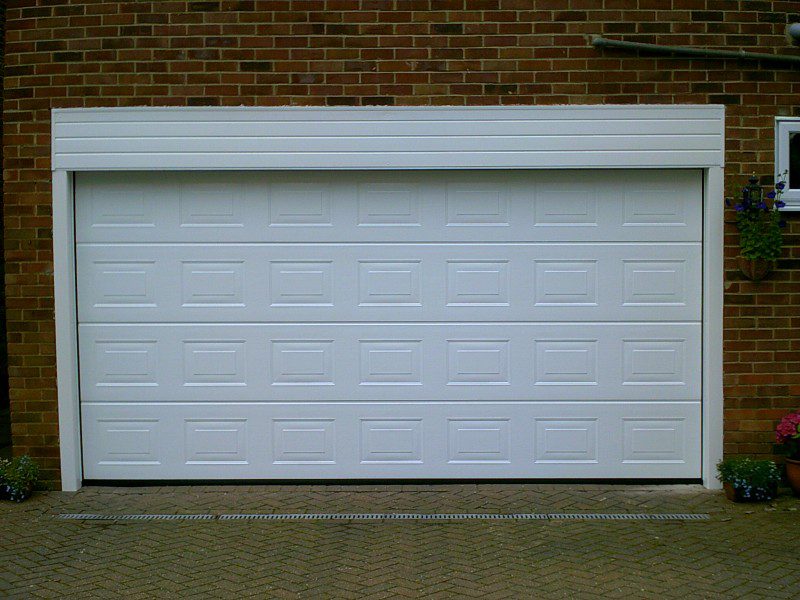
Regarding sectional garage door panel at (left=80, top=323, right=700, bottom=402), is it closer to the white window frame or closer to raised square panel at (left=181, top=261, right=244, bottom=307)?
raised square panel at (left=181, top=261, right=244, bottom=307)

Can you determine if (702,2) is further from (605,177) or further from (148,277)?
(148,277)

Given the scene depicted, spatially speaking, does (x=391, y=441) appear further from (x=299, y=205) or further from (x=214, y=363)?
(x=299, y=205)

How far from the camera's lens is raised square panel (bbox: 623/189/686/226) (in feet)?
22.4

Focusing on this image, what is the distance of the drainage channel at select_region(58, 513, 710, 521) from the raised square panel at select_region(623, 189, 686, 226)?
2.21 m

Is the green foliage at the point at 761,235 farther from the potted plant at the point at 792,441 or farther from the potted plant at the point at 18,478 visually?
the potted plant at the point at 18,478

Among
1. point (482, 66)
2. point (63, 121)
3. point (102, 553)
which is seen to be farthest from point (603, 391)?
point (63, 121)

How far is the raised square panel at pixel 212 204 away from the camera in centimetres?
689

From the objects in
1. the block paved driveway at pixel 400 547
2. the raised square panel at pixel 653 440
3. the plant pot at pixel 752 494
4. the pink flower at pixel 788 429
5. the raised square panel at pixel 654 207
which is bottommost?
the block paved driveway at pixel 400 547

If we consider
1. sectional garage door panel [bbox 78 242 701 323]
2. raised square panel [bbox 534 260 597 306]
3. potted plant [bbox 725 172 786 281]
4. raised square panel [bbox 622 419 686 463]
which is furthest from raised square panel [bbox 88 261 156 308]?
potted plant [bbox 725 172 786 281]

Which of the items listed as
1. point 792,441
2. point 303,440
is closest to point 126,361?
point 303,440

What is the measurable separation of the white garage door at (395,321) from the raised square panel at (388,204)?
0.01 m

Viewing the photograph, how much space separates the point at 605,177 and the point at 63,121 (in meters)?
4.16

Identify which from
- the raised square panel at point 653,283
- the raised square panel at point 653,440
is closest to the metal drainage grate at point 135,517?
the raised square panel at point 653,440

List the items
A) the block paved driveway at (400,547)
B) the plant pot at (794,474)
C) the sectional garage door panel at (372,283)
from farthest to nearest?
the sectional garage door panel at (372,283) → the plant pot at (794,474) → the block paved driveway at (400,547)
